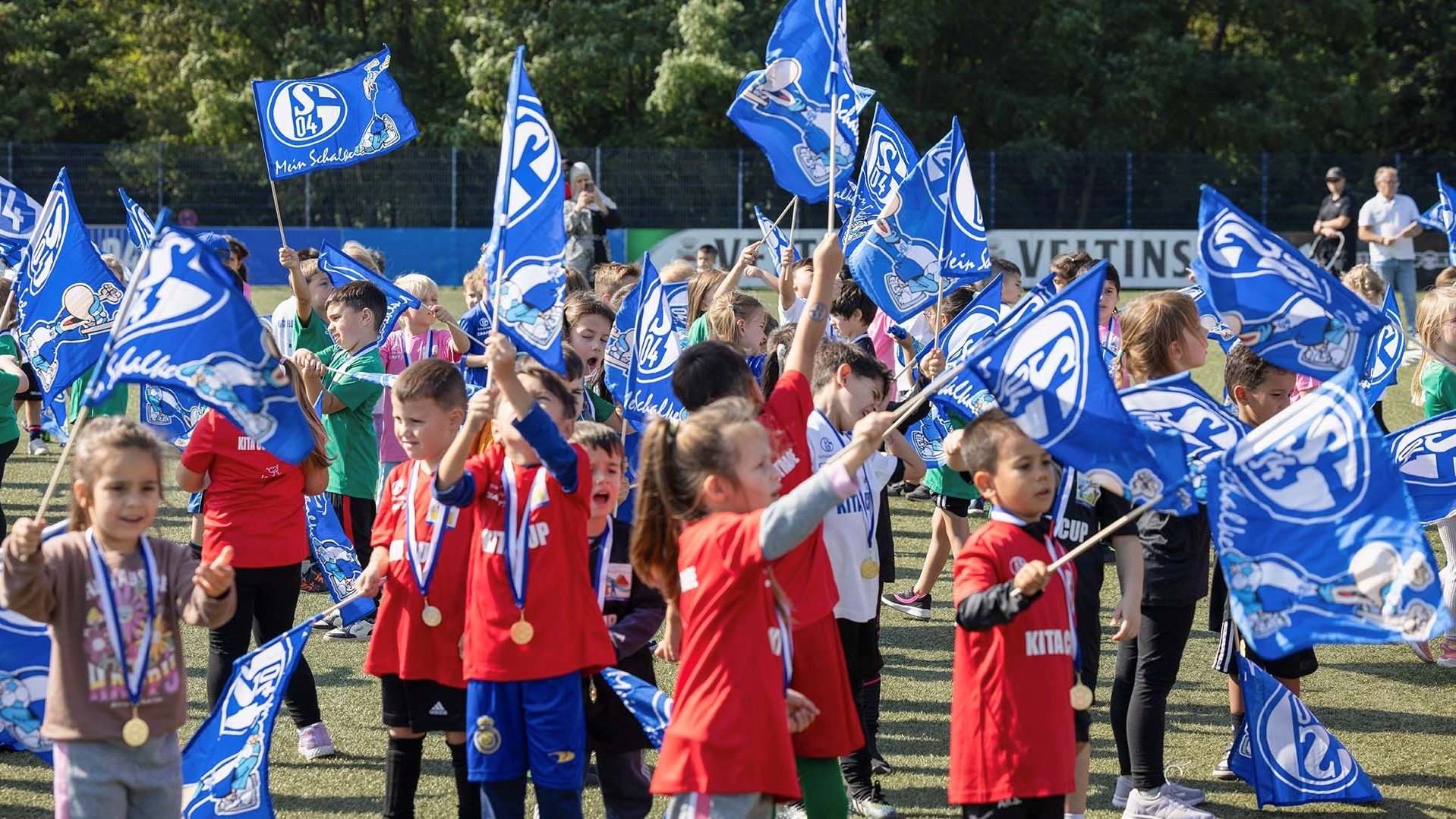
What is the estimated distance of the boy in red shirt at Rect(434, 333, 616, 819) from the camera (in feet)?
14.8

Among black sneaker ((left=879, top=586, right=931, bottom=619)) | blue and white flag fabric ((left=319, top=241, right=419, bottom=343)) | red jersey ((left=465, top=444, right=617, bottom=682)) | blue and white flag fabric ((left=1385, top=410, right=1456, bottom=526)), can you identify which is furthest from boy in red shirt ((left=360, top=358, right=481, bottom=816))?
black sneaker ((left=879, top=586, right=931, bottom=619))

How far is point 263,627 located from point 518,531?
2027 millimetres

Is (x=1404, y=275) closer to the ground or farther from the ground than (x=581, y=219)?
closer to the ground

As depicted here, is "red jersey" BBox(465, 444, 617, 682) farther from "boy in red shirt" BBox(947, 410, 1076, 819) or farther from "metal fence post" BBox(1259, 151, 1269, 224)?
"metal fence post" BBox(1259, 151, 1269, 224)

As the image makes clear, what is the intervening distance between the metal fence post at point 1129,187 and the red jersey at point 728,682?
27.9 meters

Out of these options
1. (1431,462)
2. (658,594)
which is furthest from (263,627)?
(1431,462)

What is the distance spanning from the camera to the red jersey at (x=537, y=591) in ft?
14.8

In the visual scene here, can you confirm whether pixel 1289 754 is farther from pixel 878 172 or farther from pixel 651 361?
pixel 878 172

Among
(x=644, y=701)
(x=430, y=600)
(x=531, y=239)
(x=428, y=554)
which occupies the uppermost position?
(x=531, y=239)

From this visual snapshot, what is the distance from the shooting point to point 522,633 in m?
4.49

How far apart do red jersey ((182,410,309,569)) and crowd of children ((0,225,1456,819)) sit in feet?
0.03

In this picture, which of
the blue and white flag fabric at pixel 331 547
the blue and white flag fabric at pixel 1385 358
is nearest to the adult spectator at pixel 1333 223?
the blue and white flag fabric at pixel 1385 358

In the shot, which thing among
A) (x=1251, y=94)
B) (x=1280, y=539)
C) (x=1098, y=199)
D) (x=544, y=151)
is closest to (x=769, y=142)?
(x=544, y=151)

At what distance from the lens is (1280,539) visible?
425 centimetres
